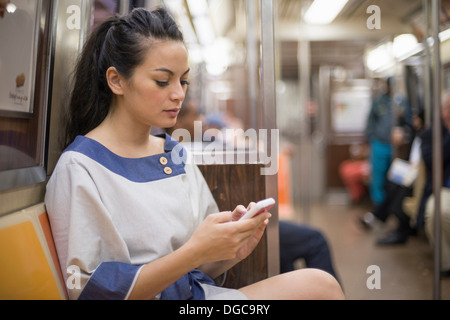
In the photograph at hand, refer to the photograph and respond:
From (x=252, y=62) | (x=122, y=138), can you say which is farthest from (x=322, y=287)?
(x=252, y=62)

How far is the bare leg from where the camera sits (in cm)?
108

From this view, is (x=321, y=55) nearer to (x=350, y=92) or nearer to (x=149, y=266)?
(x=350, y=92)

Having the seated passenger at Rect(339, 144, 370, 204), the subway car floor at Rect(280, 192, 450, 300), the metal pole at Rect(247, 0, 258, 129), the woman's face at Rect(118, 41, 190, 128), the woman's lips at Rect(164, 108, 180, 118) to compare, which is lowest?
the subway car floor at Rect(280, 192, 450, 300)

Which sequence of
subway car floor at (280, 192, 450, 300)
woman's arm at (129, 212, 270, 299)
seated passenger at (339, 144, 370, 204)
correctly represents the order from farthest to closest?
seated passenger at (339, 144, 370, 204)
subway car floor at (280, 192, 450, 300)
woman's arm at (129, 212, 270, 299)

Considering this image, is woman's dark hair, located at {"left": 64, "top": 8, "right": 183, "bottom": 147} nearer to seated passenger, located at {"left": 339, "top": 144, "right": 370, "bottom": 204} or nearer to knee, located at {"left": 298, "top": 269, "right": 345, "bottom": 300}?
knee, located at {"left": 298, "top": 269, "right": 345, "bottom": 300}

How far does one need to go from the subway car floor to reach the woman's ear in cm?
138

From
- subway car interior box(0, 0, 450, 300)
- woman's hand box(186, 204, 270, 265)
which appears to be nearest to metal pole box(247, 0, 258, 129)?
subway car interior box(0, 0, 450, 300)

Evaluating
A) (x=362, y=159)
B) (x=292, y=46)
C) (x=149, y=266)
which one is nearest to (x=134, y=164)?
(x=149, y=266)

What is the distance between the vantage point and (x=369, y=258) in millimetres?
3525

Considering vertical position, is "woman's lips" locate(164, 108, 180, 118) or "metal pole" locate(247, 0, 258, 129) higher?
"metal pole" locate(247, 0, 258, 129)

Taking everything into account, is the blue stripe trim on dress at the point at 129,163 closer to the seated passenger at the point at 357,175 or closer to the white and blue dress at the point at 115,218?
the white and blue dress at the point at 115,218

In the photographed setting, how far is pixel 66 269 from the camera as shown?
3.18 ft

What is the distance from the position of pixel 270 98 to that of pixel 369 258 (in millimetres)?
2626
